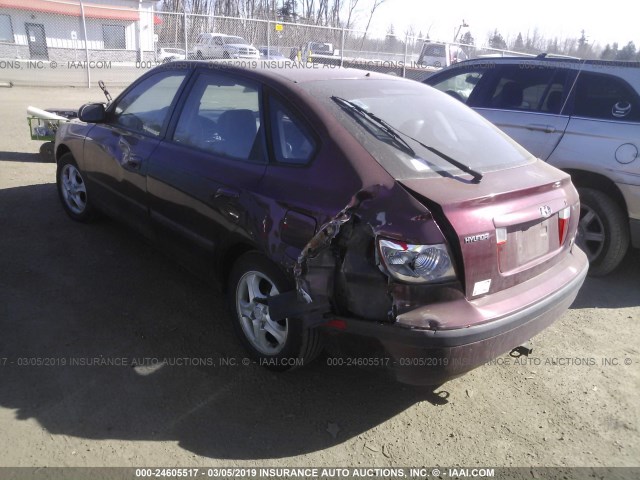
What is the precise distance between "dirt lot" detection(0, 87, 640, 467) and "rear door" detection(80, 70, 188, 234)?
2.05 feet

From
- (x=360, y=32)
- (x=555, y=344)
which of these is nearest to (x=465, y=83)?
(x=555, y=344)

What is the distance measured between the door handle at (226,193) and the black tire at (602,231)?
323 cm

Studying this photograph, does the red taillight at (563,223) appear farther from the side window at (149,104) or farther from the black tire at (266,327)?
the side window at (149,104)

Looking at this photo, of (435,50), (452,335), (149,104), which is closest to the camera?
(452,335)

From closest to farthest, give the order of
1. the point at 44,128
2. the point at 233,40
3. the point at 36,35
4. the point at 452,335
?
the point at 452,335
the point at 44,128
the point at 233,40
the point at 36,35

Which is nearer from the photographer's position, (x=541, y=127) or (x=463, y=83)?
(x=541, y=127)

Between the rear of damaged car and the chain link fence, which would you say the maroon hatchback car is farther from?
the chain link fence

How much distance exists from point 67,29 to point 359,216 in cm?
3360

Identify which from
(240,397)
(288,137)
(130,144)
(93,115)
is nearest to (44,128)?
(93,115)

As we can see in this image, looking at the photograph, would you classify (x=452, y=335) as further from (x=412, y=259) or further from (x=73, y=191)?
(x=73, y=191)

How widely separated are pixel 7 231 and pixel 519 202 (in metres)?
4.55

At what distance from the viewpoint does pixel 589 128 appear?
462 centimetres

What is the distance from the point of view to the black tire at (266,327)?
278 cm

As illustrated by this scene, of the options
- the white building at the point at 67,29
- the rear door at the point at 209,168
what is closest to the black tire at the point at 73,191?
the rear door at the point at 209,168
